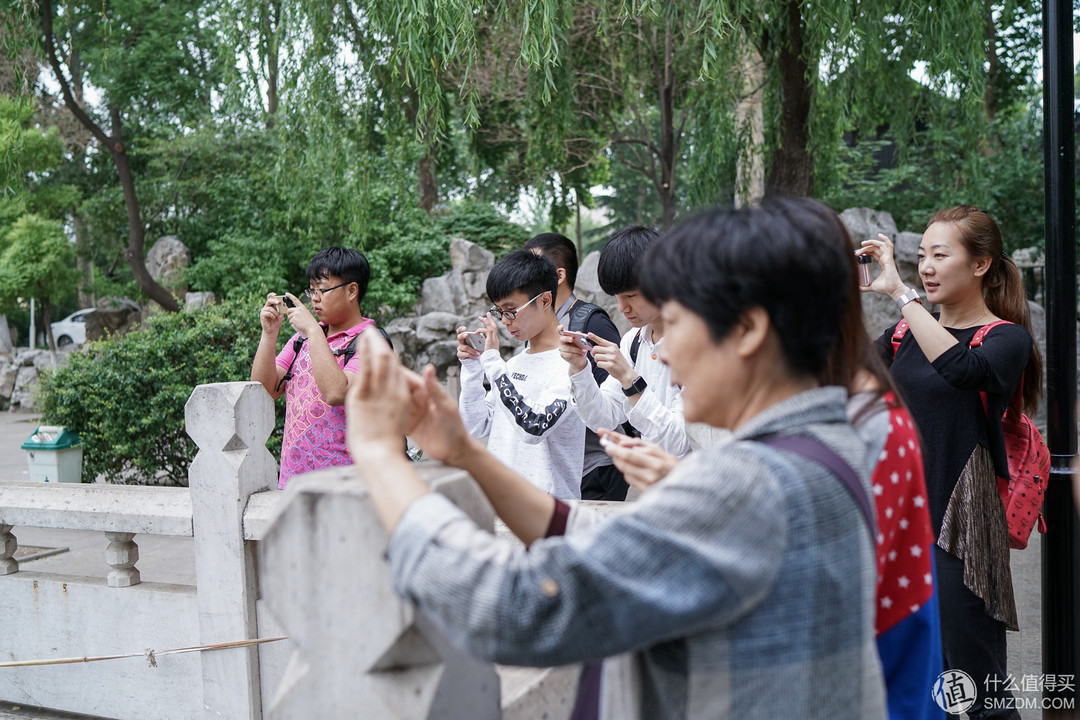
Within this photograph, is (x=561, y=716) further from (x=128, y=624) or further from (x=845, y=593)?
(x=128, y=624)

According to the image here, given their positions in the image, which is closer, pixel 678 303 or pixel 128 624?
pixel 678 303

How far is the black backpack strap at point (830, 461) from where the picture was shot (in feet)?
3.50

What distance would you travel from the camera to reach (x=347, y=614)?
116 cm

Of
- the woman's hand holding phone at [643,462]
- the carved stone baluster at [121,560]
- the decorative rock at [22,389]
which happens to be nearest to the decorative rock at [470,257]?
the decorative rock at [22,389]

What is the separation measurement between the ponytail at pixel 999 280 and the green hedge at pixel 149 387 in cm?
456

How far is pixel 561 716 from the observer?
1.53 metres

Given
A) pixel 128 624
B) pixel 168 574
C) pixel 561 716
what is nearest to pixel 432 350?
pixel 168 574

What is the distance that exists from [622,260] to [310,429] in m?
1.27

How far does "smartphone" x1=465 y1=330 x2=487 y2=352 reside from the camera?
3180 millimetres

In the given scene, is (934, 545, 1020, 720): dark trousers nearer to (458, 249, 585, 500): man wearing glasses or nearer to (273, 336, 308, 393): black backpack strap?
(458, 249, 585, 500): man wearing glasses

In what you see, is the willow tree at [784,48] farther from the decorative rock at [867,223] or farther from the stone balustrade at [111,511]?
the decorative rock at [867,223]

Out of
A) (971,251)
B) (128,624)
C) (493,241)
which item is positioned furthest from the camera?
(493,241)

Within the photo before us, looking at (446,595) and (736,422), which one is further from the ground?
(736,422)

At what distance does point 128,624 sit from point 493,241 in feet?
38.2
